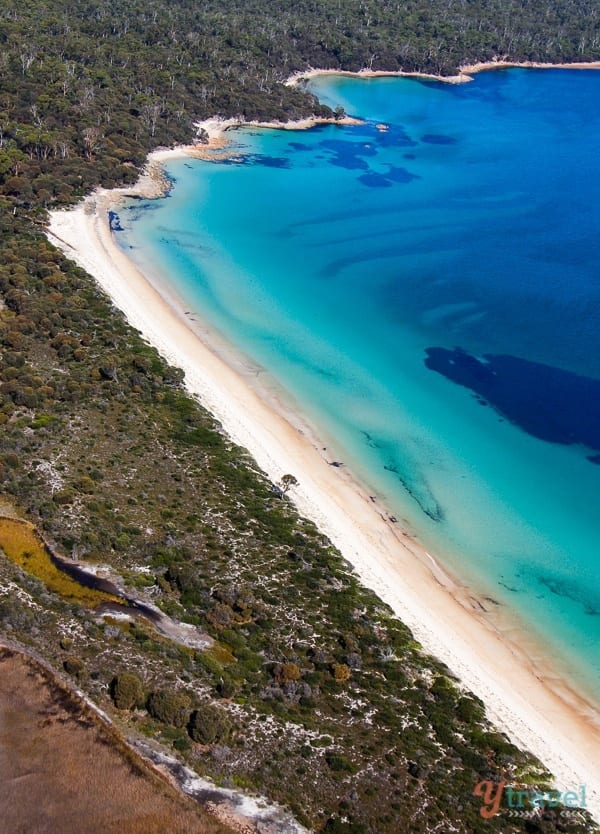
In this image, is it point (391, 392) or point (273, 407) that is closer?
point (273, 407)

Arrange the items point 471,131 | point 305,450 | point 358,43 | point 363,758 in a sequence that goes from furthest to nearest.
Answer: point 358,43, point 471,131, point 305,450, point 363,758

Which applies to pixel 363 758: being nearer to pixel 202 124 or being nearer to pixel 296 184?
pixel 296 184

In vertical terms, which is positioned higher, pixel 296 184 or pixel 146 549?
pixel 296 184

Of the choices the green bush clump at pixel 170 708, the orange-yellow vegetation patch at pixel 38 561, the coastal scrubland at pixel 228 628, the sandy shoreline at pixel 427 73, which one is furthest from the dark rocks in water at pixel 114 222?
the sandy shoreline at pixel 427 73

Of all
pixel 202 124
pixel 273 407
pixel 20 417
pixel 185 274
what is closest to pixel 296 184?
pixel 202 124

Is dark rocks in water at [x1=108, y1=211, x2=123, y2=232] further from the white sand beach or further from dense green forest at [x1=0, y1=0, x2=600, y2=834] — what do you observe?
the white sand beach

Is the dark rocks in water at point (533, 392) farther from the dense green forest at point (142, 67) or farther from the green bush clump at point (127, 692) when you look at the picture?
the dense green forest at point (142, 67)

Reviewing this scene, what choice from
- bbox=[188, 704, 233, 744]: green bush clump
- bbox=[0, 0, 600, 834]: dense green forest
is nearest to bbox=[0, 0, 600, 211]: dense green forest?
bbox=[0, 0, 600, 834]: dense green forest
